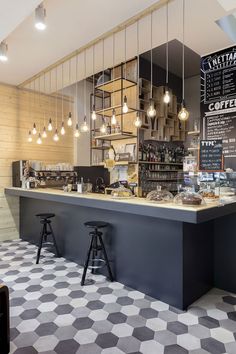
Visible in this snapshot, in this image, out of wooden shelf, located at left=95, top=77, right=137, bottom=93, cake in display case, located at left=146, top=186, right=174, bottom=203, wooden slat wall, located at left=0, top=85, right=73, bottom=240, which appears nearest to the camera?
cake in display case, located at left=146, top=186, right=174, bottom=203

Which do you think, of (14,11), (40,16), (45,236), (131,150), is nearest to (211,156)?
(131,150)

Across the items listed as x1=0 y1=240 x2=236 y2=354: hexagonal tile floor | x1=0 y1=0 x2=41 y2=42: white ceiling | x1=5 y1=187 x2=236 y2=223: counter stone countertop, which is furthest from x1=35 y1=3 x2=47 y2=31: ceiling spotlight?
x1=0 y1=240 x2=236 y2=354: hexagonal tile floor

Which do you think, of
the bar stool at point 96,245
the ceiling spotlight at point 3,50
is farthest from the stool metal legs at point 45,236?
the ceiling spotlight at point 3,50

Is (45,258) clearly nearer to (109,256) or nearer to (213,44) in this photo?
(109,256)

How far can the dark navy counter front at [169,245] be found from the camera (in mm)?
2648

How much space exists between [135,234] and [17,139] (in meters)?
3.75

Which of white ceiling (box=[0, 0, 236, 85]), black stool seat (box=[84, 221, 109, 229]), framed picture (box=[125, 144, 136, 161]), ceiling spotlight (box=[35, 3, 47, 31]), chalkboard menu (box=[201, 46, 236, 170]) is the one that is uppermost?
white ceiling (box=[0, 0, 236, 85])

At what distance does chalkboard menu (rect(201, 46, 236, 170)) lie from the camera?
3861 millimetres

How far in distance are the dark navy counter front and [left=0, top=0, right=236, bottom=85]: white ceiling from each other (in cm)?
216

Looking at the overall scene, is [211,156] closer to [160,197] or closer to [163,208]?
[160,197]

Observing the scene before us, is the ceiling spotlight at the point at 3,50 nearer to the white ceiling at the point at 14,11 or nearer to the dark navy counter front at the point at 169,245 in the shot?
the white ceiling at the point at 14,11

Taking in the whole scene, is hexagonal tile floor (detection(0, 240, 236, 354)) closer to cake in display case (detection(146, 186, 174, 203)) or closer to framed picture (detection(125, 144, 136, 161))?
cake in display case (detection(146, 186, 174, 203))

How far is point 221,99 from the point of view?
13.1ft

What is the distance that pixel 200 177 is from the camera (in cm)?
339
